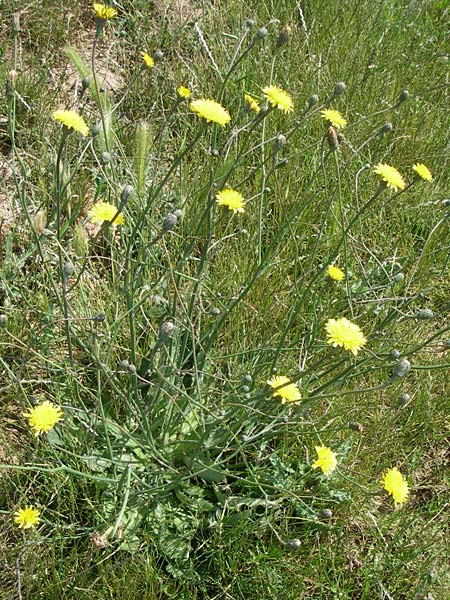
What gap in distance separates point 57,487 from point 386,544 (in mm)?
832

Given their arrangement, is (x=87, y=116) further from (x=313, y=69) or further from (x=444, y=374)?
(x=444, y=374)

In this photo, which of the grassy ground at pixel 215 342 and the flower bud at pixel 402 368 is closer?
the flower bud at pixel 402 368

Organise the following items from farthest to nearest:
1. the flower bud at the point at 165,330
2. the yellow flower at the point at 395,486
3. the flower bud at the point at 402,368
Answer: the yellow flower at the point at 395,486
the flower bud at the point at 402,368
the flower bud at the point at 165,330

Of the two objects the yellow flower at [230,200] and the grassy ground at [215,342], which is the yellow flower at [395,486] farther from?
the yellow flower at [230,200]

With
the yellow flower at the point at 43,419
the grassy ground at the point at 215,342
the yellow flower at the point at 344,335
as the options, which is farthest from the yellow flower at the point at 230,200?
the yellow flower at the point at 43,419

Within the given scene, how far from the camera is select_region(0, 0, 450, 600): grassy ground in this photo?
156 centimetres

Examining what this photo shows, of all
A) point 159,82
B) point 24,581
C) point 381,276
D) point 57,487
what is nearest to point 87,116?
point 159,82

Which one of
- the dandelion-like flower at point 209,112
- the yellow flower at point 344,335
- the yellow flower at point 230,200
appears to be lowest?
the yellow flower at point 344,335

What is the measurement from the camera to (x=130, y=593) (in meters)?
1.47

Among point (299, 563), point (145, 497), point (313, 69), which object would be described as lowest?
point (299, 563)

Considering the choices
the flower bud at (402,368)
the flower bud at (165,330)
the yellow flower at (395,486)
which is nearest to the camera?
the flower bud at (165,330)

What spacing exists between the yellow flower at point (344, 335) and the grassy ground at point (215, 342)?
4 centimetres

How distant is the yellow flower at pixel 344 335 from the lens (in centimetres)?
148

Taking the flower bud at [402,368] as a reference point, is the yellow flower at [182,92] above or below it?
above
